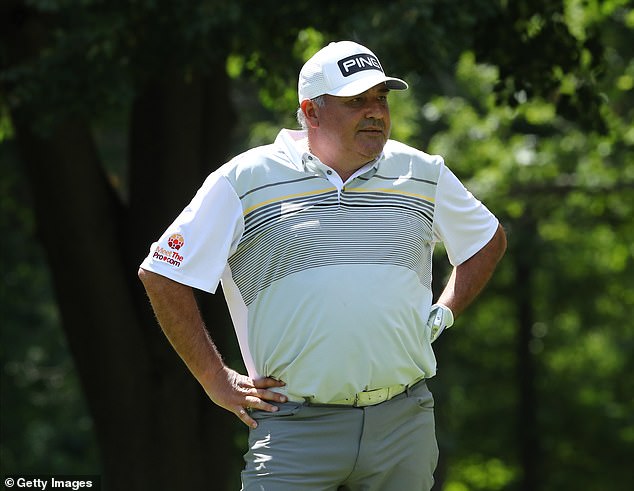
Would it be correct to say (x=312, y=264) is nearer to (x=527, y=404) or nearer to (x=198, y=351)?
(x=198, y=351)

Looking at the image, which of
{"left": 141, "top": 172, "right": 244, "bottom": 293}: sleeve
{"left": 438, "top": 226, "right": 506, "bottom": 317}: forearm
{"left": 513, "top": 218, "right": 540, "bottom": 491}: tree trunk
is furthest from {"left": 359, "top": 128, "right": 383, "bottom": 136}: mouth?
{"left": 513, "top": 218, "right": 540, "bottom": 491}: tree trunk

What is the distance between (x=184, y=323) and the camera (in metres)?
3.86

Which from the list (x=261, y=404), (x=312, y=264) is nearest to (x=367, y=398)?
(x=261, y=404)

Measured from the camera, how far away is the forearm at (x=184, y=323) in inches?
151

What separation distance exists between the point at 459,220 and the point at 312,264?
2.16ft

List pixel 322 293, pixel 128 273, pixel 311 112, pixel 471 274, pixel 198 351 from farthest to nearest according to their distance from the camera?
pixel 128 273
pixel 471 274
pixel 311 112
pixel 198 351
pixel 322 293

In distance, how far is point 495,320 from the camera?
25.3 meters

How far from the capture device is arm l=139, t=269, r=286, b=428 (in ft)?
12.6

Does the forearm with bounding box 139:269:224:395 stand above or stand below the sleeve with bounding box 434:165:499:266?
below

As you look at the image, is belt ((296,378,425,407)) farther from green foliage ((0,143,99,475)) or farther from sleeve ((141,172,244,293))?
green foliage ((0,143,99,475))

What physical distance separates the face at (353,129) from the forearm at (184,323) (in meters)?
0.65

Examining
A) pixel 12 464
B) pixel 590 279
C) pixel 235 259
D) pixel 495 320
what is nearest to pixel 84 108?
pixel 235 259

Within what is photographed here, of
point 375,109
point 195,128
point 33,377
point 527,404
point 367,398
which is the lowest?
point 527,404

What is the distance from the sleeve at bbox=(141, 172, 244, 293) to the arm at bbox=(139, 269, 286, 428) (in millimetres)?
50
